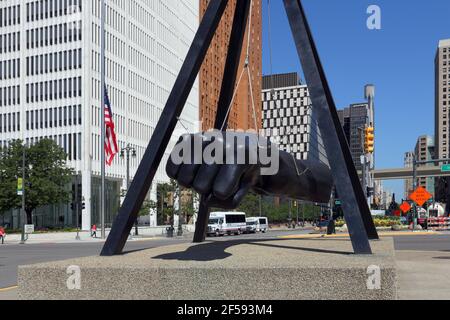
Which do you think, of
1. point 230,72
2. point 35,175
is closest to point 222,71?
point 35,175

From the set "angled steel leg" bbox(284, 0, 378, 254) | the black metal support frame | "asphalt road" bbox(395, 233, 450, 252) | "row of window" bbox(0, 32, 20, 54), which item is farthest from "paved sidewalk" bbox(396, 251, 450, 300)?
"row of window" bbox(0, 32, 20, 54)

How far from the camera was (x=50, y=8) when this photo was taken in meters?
72.5

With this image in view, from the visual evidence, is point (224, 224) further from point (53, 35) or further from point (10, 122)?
point (10, 122)

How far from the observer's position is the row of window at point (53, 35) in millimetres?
71250

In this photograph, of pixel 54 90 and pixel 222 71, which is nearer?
pixel 54 90

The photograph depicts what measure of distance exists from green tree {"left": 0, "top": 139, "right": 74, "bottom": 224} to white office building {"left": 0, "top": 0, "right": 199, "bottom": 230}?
29.3 ft

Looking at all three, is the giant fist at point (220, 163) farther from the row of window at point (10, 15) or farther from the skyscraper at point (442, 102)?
the skyscraper at point (442, 102)

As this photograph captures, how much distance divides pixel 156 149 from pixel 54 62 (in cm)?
6665

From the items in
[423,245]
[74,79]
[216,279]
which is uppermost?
[74,79]

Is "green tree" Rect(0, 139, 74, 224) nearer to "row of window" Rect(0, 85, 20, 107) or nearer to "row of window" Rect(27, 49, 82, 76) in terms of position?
"row of window" Rect(27, 49, 82, 76)
